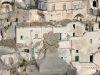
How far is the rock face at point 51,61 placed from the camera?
290 inches

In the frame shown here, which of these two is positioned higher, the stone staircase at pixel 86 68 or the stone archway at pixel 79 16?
the stone archway at pixel 79 16

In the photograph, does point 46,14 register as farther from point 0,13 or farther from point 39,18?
point 0,13

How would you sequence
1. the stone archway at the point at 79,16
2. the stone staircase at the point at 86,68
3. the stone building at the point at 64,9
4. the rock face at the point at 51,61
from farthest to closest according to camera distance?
the stone archway at the point at 79,16 < the stone building at the point at 64,9 < the stone staircase at the point at 86,68 < the rock face at the point at 51,61

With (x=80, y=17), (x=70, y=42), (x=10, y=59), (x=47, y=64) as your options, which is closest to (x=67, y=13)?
(x=80, y=17)

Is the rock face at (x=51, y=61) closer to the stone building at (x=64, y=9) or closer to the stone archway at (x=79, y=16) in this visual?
the stone building at (x=64, y=9)

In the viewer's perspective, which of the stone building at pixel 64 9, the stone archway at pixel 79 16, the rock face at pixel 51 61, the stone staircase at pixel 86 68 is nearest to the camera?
the rock face at pixel 51 61

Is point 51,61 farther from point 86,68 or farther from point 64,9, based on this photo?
point 64,9

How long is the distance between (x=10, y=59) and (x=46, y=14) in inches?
406

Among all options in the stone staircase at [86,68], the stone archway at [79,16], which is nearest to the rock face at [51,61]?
the stone staircase at [86,68]

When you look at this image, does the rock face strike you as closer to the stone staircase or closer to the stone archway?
the stone staircase

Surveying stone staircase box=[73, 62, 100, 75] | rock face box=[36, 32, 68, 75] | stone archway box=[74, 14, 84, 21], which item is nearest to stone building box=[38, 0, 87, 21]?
stone archway box=[74, 14, 84, 21]

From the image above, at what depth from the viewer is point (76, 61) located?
118 feet

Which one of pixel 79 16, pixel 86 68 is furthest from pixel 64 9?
pixel 86 68

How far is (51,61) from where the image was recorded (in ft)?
24.6
